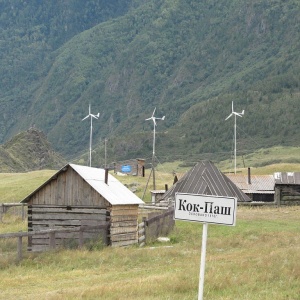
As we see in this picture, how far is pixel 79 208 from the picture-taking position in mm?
33469

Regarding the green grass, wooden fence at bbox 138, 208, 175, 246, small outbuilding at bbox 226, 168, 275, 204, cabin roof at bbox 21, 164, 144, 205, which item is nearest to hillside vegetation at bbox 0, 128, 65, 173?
small outbuilding at bbox 226, 168, 275, 204

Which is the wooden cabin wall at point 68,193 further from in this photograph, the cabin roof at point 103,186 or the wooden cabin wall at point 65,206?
the cabin roof at point 103,186

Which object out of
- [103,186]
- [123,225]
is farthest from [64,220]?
[123,225]

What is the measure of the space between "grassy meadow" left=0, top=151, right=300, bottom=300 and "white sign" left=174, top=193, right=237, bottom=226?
3403 millimetres

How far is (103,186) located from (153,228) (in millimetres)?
3134

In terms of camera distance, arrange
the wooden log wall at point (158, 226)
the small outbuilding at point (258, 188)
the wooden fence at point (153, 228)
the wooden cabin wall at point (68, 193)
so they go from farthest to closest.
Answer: the small outbuilding at point (258, 188) < the wooden log wall at point (158, 226) < the wooden fence at point (153, 228) < the wooden cabin wall at point (68, 193)

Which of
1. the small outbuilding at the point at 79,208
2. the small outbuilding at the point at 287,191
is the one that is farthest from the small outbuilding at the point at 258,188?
the small outbuilding at the point at 79,208

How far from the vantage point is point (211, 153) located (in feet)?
610

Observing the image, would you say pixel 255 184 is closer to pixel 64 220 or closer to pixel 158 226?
pixel 158 226

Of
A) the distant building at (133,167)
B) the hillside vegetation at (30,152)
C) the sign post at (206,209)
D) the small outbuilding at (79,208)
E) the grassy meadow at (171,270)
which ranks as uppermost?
the hillside vegetation at (30,152)

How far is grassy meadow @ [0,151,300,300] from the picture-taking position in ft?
59.6

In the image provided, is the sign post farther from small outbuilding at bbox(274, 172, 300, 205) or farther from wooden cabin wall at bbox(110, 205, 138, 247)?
small outbuilding at bbox(274, 172, 300, 205)

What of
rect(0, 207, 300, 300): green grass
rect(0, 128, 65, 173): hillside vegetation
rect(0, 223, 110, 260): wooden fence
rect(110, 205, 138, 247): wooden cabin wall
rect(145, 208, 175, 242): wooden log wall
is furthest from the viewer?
rect(0, 128, 65, 173): hillside vegetation

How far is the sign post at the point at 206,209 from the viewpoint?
539 inches
